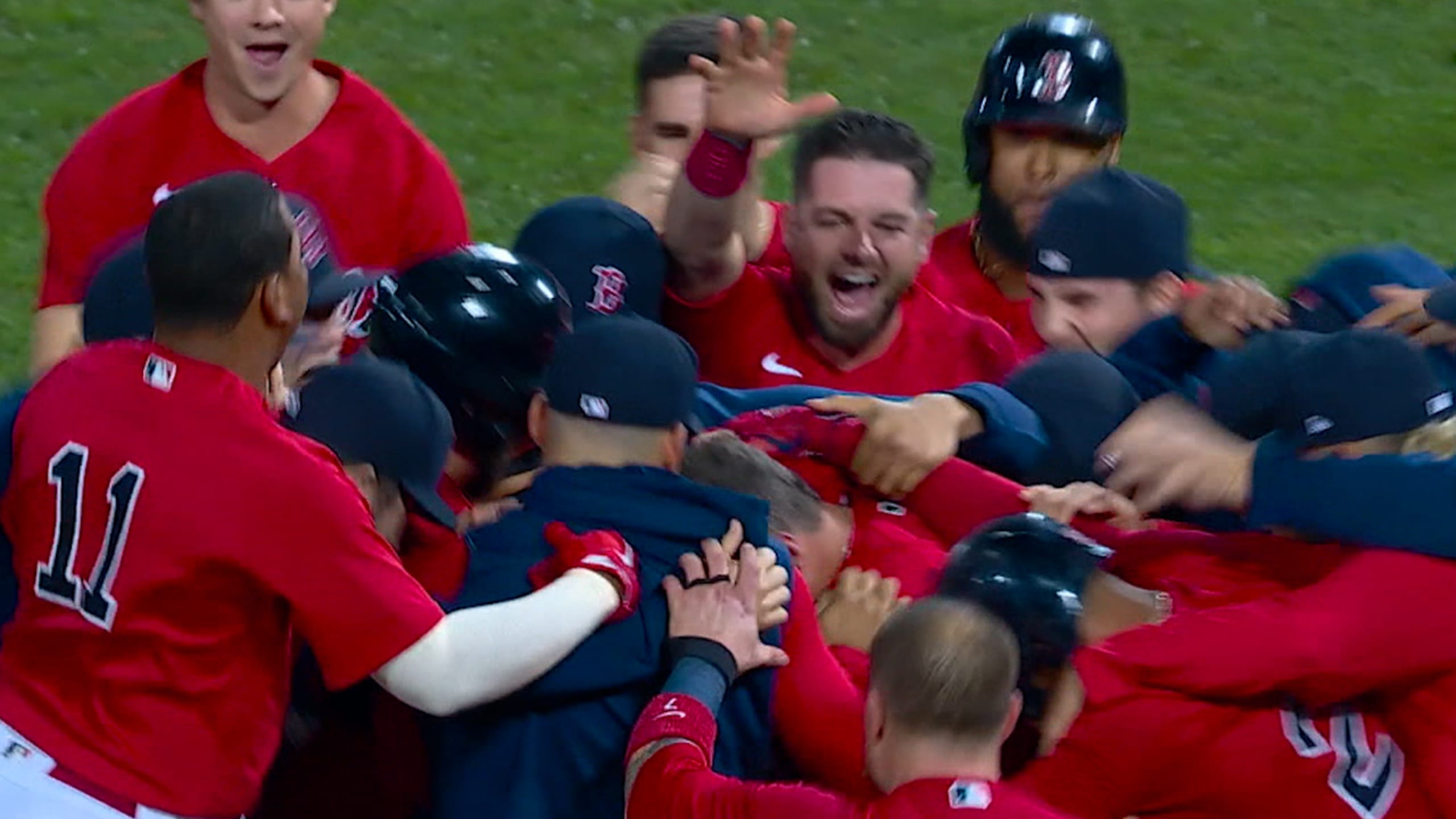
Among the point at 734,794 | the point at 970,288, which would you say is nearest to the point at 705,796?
the point at 734,794

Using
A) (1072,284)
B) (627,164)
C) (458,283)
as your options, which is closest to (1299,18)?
(627,164)

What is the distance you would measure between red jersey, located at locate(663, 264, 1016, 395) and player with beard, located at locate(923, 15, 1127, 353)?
44cm

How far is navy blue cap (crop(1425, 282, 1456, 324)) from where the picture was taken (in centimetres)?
424

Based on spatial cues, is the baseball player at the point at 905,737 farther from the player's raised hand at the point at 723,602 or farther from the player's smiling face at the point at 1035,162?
the player's smiling face at the point at 1035,162

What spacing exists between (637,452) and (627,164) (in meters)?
7.00

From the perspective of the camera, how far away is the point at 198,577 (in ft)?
10.6

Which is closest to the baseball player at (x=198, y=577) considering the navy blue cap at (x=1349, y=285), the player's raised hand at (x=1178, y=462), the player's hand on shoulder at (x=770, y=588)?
the player's hand on shoulder at (x=770, y=588)

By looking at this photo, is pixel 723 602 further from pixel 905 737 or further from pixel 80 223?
pixel 80 223

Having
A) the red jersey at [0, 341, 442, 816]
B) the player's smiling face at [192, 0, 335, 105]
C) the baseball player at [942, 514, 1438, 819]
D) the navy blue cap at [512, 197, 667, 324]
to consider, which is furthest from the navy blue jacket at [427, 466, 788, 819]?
the player's smiling face at [192, 0, 335, 105]

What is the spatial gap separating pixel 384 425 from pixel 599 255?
3.80ft

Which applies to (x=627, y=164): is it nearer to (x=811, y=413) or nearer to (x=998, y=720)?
(x=811, y=413)

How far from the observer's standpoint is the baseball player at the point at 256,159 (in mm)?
4855

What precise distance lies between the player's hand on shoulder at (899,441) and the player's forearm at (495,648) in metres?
0.78

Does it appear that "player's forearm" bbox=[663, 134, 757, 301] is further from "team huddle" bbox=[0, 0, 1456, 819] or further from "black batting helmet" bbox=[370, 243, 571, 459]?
"black batting helmet" bbox=[370, 243, 571, 459]
